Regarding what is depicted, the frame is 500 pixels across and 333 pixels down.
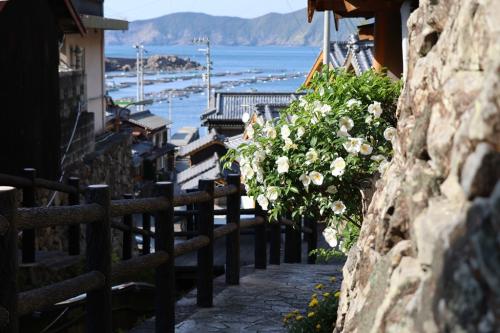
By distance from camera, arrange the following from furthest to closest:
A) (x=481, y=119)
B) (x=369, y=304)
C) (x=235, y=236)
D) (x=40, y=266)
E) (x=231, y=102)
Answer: (x=231, y=102) → (x=40, y=266) → (x=235, y=236) → (x=369, y=304) → (x=481, y=119)

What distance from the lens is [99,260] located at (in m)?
6.16

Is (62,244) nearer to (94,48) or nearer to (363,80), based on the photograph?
(363,80)

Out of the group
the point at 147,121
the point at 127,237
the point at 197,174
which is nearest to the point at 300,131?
the point at 127,237

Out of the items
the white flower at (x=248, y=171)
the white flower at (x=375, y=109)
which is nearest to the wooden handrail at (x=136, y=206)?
the white flower at (x=248, y=171)

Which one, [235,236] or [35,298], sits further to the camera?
[235,236]

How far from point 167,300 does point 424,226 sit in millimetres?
4189

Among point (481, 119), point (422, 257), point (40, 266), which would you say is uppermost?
point (481, 119)

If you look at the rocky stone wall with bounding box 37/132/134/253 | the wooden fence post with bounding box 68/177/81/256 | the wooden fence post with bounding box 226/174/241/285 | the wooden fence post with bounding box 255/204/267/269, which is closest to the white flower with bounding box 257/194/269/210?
the wooden fence post with bounding box 226/174/241/285

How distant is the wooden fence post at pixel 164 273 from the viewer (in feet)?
24.6

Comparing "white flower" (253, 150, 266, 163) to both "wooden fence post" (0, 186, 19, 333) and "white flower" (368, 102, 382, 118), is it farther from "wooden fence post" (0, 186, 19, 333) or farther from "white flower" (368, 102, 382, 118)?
"wooden fence post" (0, 186, 19, 333)

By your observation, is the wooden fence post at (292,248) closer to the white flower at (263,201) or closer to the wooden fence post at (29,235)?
the wooden fence post at (29,235)

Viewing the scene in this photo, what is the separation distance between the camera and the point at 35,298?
17.5 ft

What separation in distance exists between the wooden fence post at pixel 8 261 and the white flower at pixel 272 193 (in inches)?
111

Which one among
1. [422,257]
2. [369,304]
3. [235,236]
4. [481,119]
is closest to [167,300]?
[235,236]
